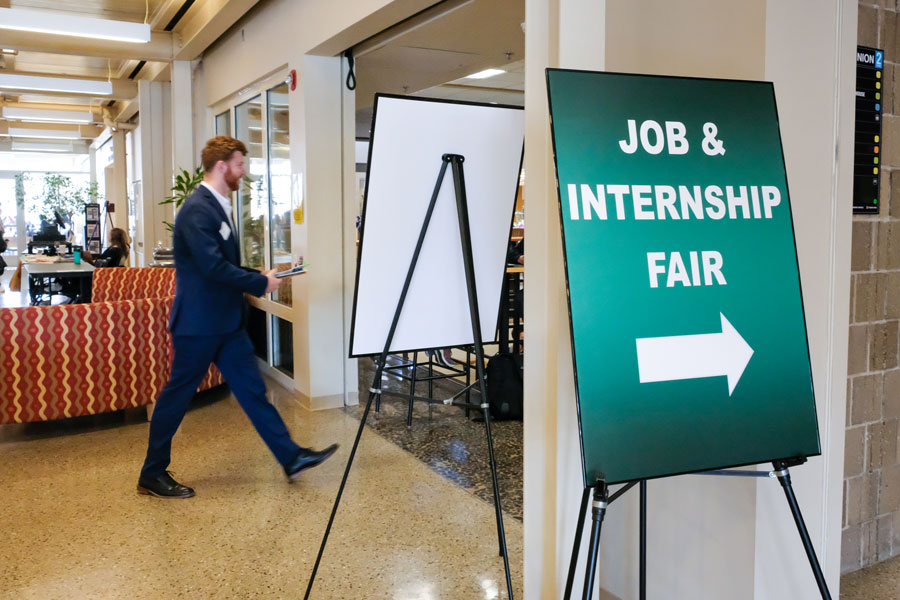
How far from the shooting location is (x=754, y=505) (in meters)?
1.97

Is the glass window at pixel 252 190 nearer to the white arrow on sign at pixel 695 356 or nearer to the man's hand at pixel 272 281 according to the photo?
the man's hand at pixel 272 281

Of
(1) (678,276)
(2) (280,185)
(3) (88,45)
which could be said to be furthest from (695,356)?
(3) (88,45)

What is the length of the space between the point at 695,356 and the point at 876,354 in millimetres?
1329

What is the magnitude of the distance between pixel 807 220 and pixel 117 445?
379 cm

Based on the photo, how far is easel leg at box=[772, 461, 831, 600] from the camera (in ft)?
5.07

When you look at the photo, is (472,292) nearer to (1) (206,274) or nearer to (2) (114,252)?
(1) (206,274)

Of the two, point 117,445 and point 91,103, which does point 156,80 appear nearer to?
point 91,103

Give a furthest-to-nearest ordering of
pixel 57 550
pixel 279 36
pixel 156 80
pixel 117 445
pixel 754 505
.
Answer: pixel 156 80
pixel 279 36
pixel 117 445
pixel 57 550
pixel 754 505

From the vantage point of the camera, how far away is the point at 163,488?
11.2 ft

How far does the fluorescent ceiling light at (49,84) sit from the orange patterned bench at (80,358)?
5.12 metres

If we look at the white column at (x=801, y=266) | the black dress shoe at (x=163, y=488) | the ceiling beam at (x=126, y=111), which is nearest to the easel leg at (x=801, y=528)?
the white column at (x=801, y=266)

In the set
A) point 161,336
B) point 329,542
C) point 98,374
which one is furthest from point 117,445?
point 329,542

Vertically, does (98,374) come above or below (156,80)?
below

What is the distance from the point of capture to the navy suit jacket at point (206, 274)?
323cm
